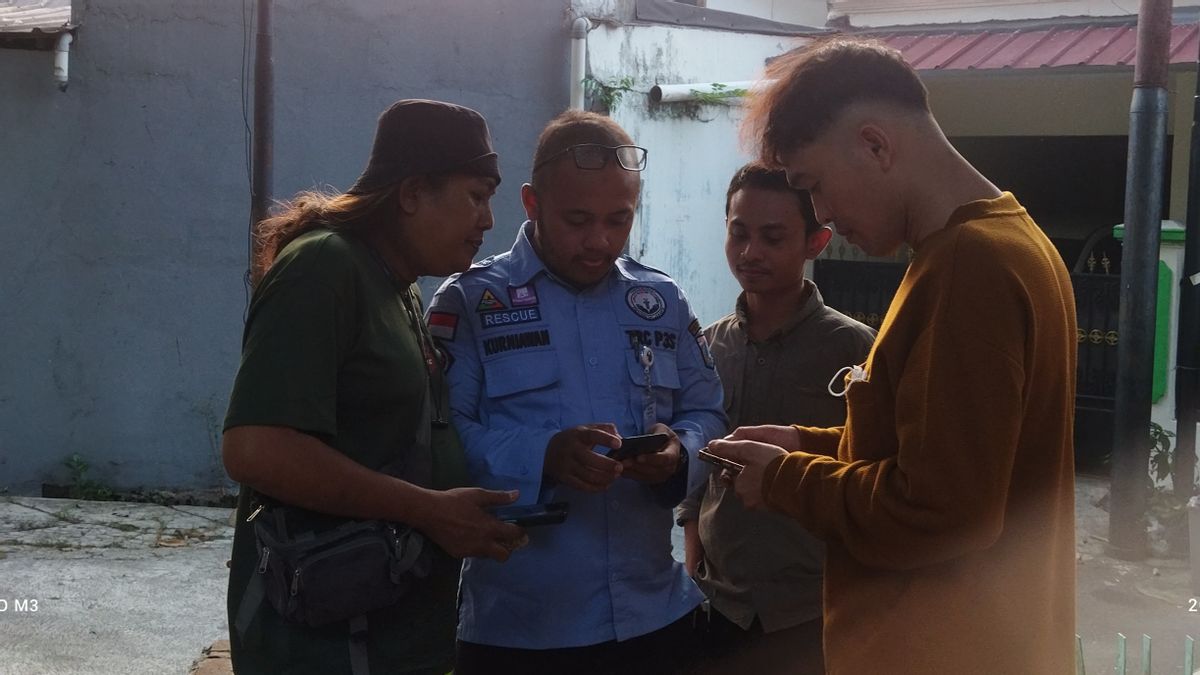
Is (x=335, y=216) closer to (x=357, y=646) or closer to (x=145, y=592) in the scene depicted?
(x=357, y=646)

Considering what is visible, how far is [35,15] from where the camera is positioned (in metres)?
7.97

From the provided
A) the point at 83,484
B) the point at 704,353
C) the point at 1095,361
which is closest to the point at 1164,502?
the point at 1095,361

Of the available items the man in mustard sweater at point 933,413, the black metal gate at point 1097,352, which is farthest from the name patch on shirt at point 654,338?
the black metal gate at point 1097,352

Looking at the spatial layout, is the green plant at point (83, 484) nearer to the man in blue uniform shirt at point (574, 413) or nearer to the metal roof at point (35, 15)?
the metal roof at point (35, 15)

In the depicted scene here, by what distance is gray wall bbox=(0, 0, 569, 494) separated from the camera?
24.5 ft

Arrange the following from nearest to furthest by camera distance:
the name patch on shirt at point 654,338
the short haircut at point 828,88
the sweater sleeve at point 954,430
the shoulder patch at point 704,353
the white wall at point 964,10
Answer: the sweater sleeve at point 954,430, the short haircut at point 828,88, the name patch on shirt at point 654,338, the shoulder patch at point 704,353, the white wall at point 964,10

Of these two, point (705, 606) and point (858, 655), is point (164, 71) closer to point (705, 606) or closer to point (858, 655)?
point (705, 606)

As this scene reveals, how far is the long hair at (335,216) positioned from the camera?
7.13 feet

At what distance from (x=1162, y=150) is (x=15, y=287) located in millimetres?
→ 6804

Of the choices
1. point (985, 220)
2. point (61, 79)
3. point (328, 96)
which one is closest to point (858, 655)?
point (985, 220)

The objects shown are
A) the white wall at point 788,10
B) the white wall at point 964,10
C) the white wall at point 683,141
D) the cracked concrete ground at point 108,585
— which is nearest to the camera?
the cracked concrete ground at point 108,585

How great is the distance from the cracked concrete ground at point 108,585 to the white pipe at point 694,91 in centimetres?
384

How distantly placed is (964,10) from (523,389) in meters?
11.1

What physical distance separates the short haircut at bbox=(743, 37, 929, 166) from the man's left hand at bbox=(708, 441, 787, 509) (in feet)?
1.66
